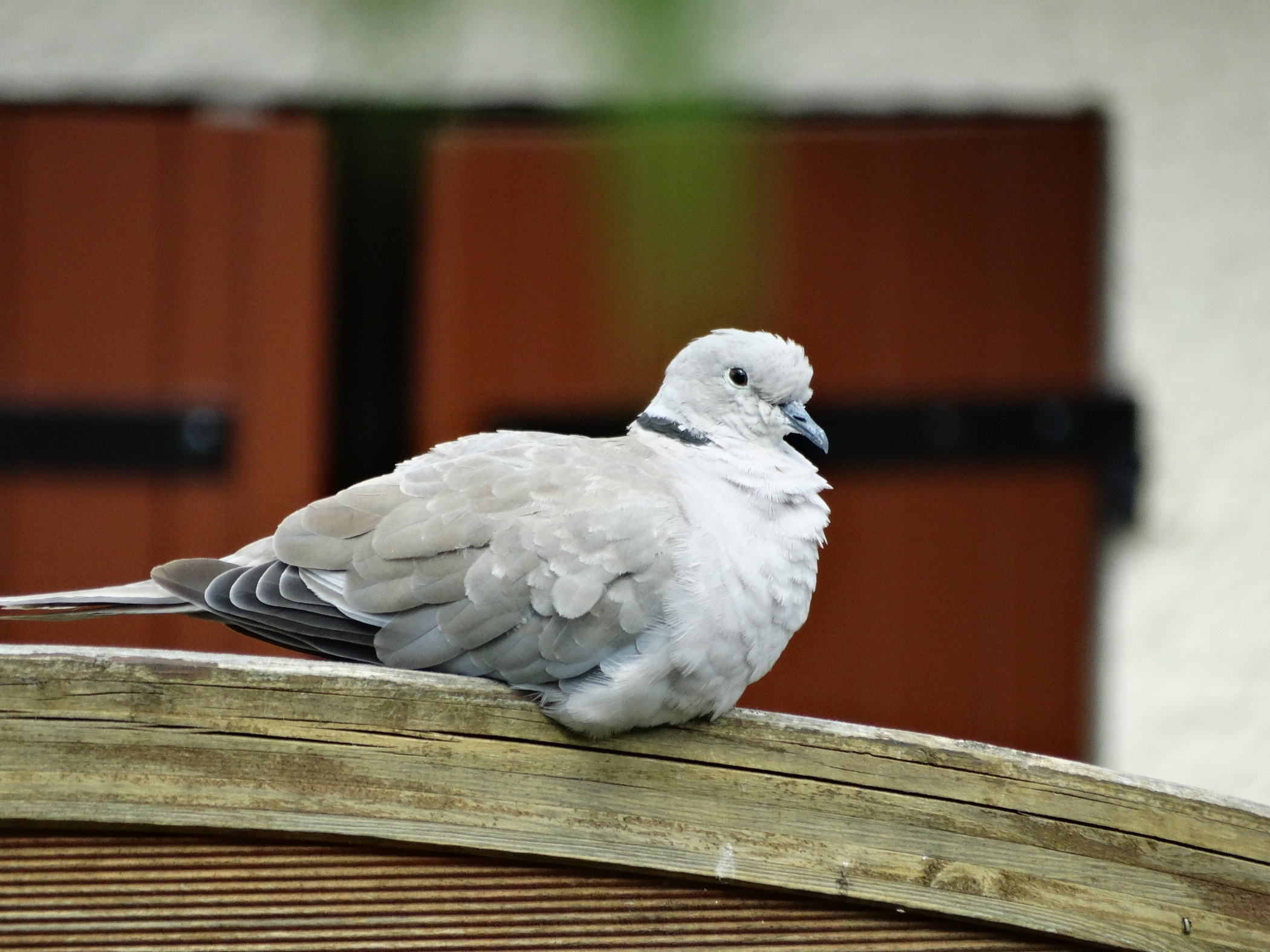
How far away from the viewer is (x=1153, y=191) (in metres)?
3.15

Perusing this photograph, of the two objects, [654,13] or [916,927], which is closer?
[654,13]

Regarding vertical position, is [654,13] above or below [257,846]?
above

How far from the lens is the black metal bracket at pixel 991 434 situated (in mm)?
3135

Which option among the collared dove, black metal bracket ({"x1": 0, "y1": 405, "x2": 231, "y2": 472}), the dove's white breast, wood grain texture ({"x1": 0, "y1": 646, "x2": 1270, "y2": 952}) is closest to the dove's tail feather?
the collared dove

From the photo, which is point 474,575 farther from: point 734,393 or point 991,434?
point 991,434

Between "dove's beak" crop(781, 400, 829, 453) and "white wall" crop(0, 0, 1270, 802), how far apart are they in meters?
1.27

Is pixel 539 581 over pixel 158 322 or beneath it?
beneath

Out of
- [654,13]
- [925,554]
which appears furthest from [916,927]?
[925,554]

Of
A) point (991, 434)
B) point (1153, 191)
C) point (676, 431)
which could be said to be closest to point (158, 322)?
point (676, 431)

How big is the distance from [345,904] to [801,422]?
0.93 m

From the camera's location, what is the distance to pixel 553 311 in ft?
10.1

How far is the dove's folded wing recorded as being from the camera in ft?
5.30

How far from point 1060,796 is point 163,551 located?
2.13 metres

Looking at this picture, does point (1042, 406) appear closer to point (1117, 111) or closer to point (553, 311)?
point (1117, 111)
